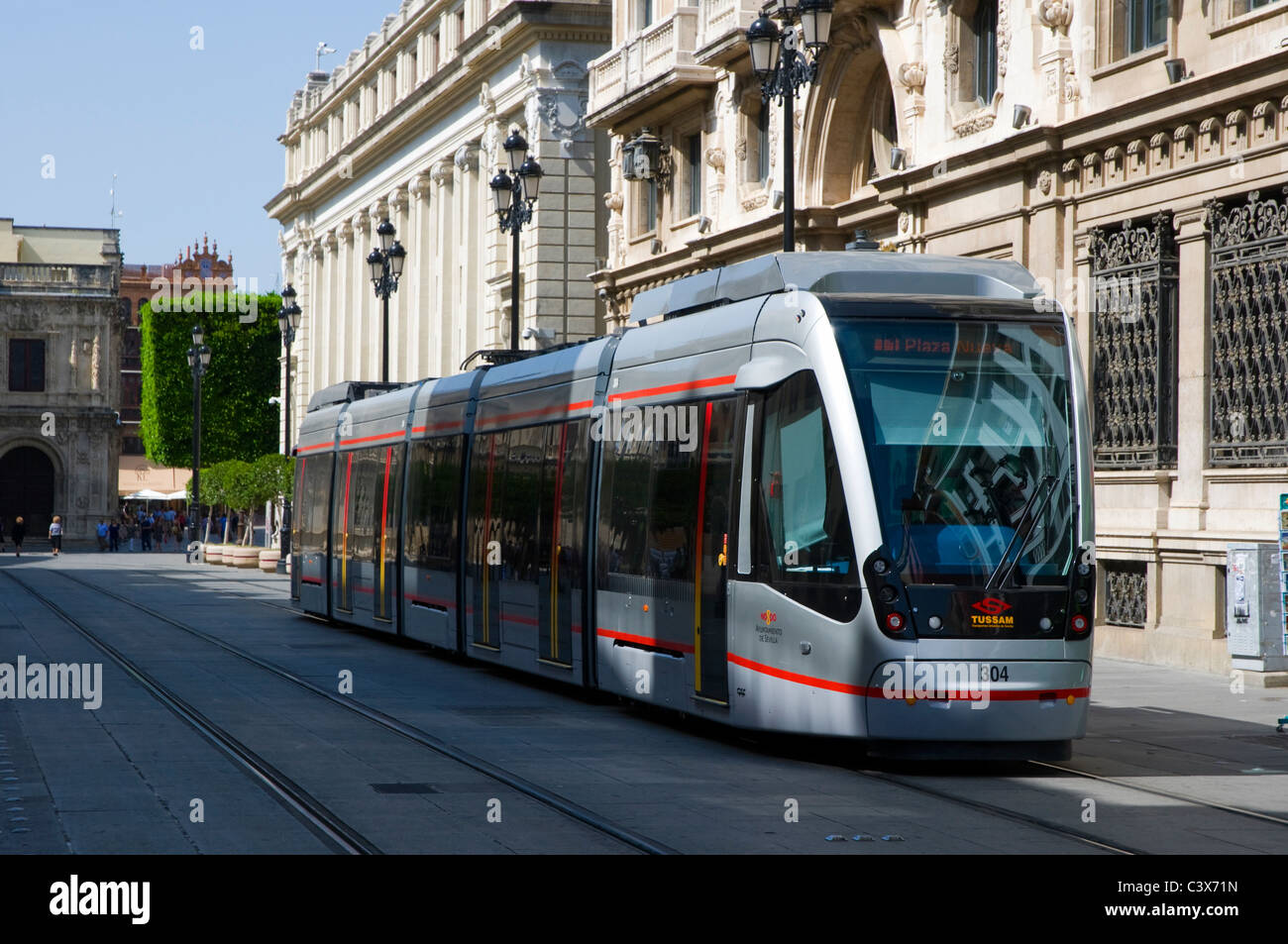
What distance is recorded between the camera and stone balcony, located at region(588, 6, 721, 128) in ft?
114

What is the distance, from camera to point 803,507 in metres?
12.7

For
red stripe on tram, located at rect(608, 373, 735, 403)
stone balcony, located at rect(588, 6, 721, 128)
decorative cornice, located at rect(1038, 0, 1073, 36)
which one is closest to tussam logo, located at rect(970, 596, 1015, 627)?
red stripe on tram, located at rect(608, 373, 735, 403)

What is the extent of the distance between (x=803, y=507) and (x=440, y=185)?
157ft

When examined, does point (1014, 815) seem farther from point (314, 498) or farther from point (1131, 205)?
point (314, 498)

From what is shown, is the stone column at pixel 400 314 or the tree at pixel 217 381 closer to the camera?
the stone column at pixel 400 314

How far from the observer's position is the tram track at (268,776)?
9.64m

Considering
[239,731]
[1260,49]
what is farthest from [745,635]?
[1260,49]

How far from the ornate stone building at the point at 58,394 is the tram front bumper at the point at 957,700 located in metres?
81.5

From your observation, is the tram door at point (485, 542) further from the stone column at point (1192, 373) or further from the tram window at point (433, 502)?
the stone column at point (1192, 373)

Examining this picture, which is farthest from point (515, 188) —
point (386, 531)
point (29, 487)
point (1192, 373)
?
point (29, 487)
